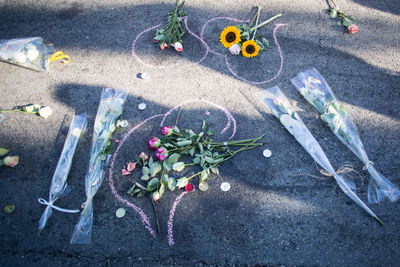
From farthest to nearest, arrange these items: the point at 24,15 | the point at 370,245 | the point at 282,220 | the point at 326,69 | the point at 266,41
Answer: the point at 24,15 → the point at 266,41 → the point at 326,69 → the point at 282,220 → the point at 370,245

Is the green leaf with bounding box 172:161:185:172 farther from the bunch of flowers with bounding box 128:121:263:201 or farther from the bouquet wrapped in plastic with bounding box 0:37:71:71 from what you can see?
the bouquet wrapped in plastic with bounding box 0:37:71:71

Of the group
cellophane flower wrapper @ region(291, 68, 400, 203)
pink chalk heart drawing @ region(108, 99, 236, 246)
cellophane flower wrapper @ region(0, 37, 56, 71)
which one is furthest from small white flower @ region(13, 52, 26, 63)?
cellophane flower wrapper @ region(291, 68, 400, 203)

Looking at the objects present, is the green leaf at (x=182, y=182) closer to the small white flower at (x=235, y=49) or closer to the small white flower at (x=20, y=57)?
the small white flower at (x=235, y=49)

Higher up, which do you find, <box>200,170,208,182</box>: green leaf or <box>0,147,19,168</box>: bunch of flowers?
<box>200,170,208,182</box>: green leaf

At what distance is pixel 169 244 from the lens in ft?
7.34

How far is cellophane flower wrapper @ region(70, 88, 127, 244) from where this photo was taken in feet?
7.53

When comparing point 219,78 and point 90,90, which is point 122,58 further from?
point 219,78

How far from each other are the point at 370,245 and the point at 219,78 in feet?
7.53

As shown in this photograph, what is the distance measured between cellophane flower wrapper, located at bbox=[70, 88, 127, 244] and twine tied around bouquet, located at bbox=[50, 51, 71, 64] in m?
0.87

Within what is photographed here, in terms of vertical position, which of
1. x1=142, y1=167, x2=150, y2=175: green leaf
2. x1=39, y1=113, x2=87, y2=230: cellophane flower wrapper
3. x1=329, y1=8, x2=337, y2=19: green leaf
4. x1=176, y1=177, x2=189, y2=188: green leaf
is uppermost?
x1=329, y1=8, x2=337, y2=19: green leaf

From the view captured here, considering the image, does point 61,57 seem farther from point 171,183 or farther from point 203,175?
point 203,175

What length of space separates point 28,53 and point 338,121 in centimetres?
389

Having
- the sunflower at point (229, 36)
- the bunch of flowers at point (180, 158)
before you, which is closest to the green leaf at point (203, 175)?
the bunch of flowers at point (180, 158)

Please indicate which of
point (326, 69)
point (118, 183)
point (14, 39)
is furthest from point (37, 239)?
point (326, 69)
